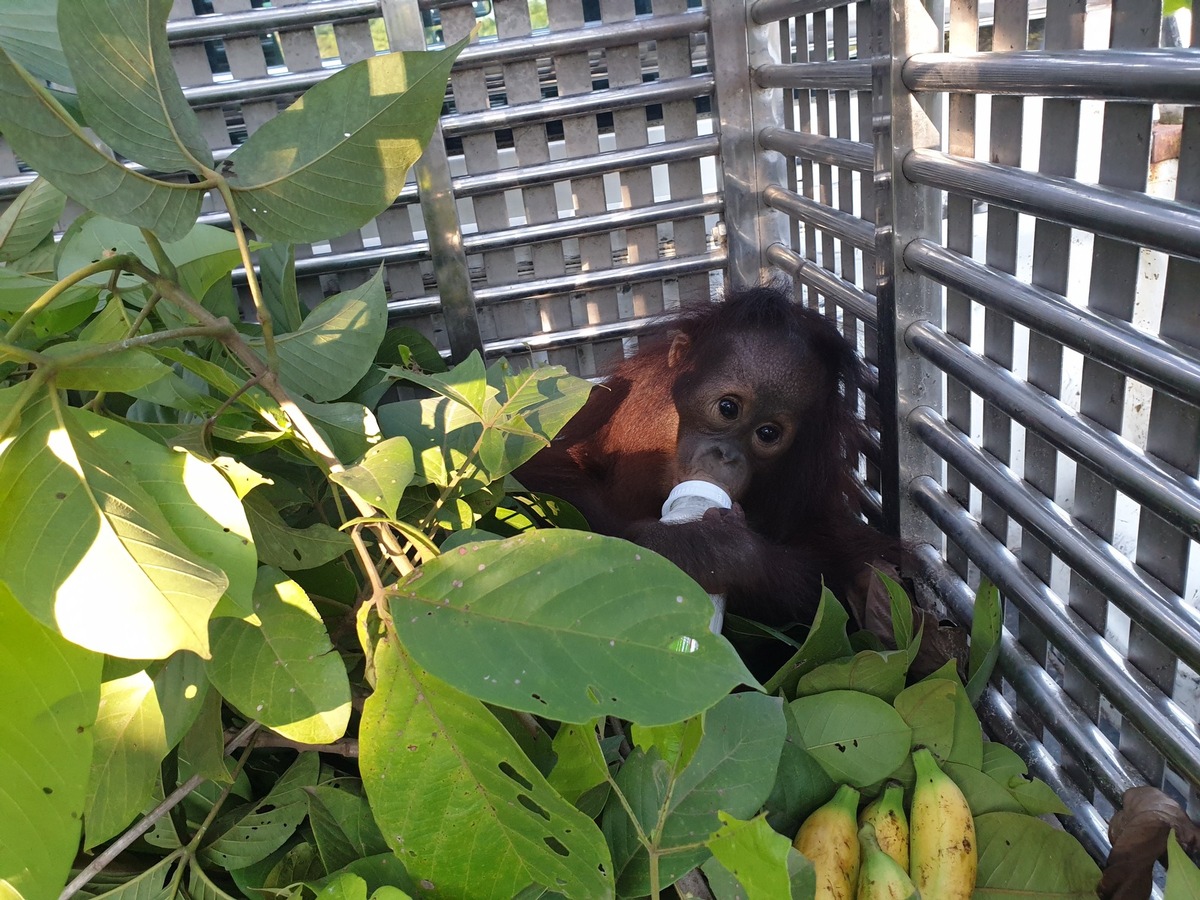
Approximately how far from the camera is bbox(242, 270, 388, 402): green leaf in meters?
1.35

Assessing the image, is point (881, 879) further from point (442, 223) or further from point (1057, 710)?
point (442, 223)

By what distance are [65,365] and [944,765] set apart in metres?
1.26

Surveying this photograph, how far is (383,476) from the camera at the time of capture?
100 cm

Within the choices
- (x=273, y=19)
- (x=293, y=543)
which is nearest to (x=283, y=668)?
(x=293, y=543)

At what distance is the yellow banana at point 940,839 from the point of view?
1324 millimetres

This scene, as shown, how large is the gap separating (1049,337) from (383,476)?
1028mm

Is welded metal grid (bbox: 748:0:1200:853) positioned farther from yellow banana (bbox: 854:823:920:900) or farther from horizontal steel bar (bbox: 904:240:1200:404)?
yellow banana (bbox: 854:823:920:900)

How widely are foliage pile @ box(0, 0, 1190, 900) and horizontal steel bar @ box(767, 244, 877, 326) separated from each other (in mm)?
928

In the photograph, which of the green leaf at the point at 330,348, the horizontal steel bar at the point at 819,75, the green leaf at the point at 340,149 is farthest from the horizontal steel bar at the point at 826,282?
the green leaf at the point at 340,149

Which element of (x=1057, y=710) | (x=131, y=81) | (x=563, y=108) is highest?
(x=131, y=81)

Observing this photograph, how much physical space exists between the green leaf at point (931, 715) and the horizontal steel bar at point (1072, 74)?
0.83 m

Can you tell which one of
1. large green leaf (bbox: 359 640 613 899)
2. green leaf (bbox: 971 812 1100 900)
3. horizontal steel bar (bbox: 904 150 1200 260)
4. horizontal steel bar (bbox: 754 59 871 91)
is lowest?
green leaf (bbox: 971 812 1100 900)

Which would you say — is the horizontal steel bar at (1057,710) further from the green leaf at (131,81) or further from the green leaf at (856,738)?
the green leaf at (131,81)

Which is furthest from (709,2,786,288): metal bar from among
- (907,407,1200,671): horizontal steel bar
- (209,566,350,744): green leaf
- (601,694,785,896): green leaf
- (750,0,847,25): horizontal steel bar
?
(209,566,350,744): green leaf
